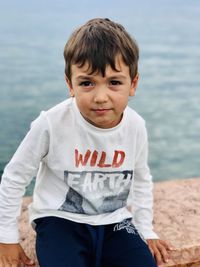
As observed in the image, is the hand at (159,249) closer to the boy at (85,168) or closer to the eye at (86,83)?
the boy at (85,168)

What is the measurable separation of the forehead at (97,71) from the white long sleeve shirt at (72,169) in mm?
167

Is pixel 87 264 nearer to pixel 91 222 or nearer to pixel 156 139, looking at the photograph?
pixel 91 222

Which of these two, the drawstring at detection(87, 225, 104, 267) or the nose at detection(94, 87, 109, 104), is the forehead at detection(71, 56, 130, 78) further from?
the drawstring at detection(87, 225, 104, 267)

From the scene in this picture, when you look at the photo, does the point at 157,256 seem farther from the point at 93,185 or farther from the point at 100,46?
the point at 100,46

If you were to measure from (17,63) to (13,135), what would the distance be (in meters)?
2.27

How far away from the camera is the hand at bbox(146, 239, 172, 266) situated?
6.45ft

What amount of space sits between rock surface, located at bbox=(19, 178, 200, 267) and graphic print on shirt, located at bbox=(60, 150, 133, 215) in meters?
0.29

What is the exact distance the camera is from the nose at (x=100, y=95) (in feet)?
5.39

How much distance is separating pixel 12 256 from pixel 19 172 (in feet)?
0.94

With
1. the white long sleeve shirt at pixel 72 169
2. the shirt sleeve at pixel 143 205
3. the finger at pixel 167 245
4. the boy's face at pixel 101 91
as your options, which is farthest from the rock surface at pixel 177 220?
the boy's face at pixel 101 91

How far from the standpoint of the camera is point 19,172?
69.6 inches

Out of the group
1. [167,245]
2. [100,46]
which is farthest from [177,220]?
[100,46]

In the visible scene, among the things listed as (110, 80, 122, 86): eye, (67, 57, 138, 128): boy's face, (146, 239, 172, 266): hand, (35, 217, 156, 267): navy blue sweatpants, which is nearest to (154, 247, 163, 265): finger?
(146, 239, 172, 266): hand

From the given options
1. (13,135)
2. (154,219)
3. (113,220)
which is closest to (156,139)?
(13,135)
